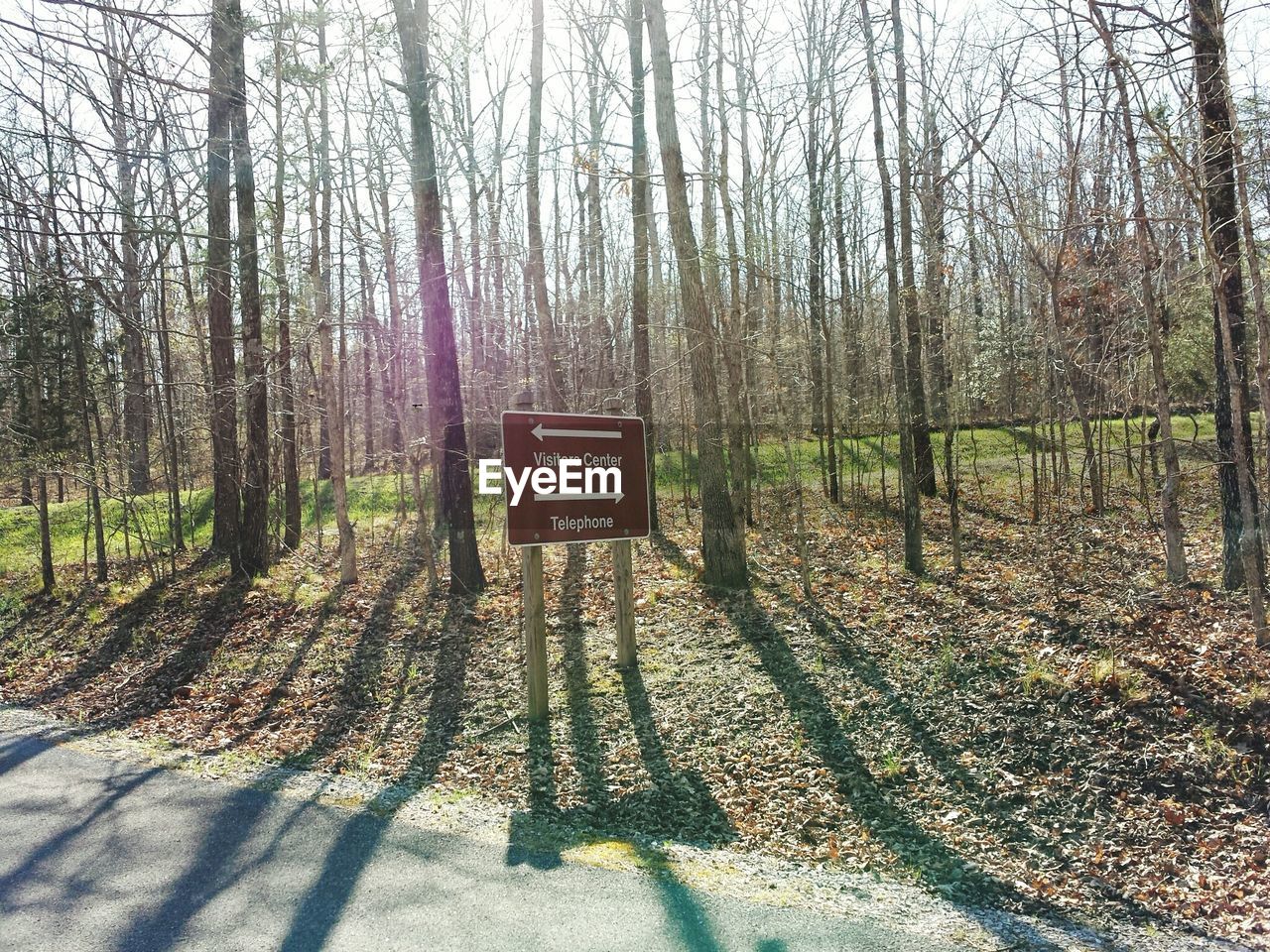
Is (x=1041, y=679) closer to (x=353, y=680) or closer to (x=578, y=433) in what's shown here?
(x=578, y=433)

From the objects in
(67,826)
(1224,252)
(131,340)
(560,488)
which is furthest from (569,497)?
(131,340)

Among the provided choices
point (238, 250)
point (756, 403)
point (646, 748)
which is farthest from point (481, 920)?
point (756, 403)

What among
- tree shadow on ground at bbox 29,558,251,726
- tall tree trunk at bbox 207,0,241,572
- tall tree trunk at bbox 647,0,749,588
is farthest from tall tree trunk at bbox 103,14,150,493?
tall tree trunk at bbox 647,0,749,588

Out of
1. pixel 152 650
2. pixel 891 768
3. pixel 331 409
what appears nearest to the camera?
pixel 891 768

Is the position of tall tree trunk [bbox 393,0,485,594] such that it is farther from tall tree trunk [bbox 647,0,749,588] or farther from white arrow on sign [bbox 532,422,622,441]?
white arrow on sign [bbox 532,422,622,441]

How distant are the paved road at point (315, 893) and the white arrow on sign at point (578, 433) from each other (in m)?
2.98

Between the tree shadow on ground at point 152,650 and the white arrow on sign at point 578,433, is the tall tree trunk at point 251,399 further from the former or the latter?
the white arrow on sign at point 578,433

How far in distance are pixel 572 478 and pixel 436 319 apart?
5263 millimetres

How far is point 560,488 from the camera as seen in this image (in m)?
6.68

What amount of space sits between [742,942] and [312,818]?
9.69 ft

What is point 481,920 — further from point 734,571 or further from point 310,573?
point 310,573

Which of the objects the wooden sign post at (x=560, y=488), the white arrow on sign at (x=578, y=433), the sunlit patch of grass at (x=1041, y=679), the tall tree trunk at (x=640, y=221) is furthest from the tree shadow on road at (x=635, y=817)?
the tall tree trunk at (x=640, y=221)

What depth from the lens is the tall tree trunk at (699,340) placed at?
9.59 meters

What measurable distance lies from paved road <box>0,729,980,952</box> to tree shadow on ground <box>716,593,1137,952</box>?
0.57 meters
